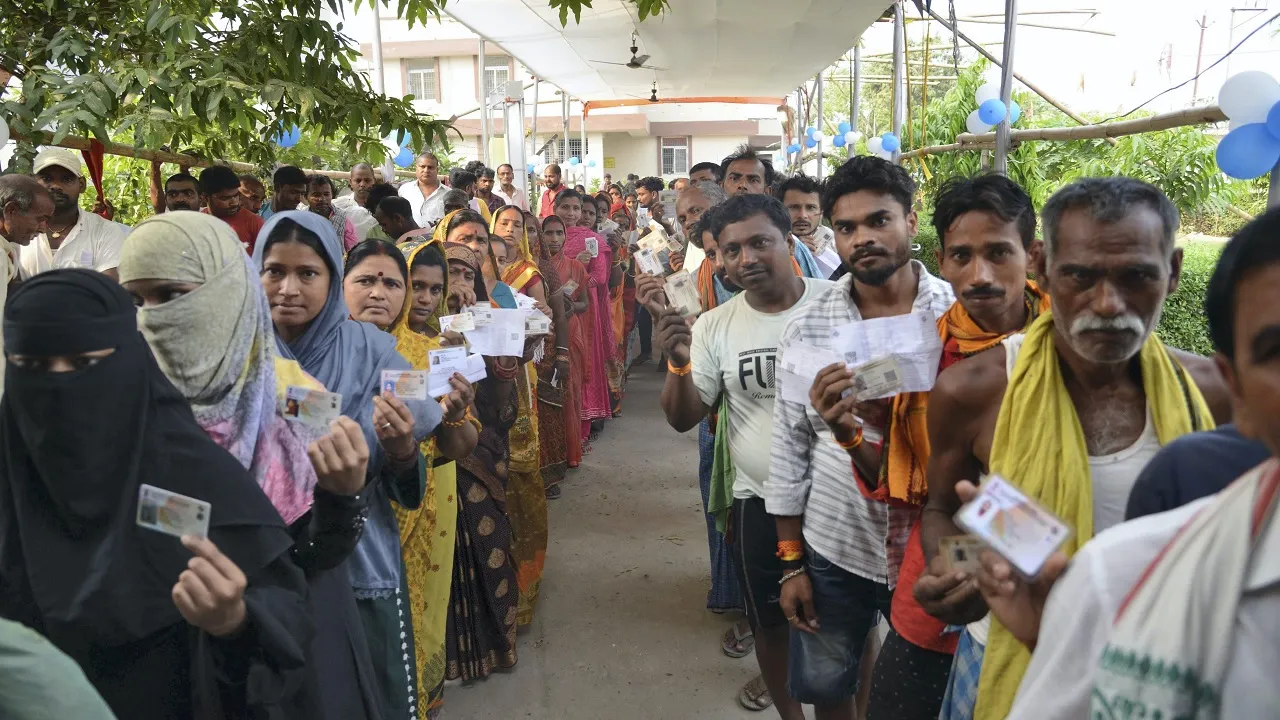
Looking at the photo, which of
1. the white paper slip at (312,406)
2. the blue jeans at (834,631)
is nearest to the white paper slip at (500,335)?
the blue jeans at (834,631)

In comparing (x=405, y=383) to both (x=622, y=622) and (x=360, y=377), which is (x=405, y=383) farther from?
(x=622, y=622)

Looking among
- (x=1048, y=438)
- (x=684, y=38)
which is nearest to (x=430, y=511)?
Result: (x=1048, y=438)

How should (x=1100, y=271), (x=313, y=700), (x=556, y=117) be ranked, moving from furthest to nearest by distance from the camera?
(x=556, y=117), (x=313, y=700), (x=1100, y=271)

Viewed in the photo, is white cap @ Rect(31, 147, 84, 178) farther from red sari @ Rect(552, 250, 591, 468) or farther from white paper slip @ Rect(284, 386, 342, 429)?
white paper slip @ Rect(284, 386, 342, 429)

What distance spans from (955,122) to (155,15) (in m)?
11.1

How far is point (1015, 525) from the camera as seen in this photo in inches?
45.1

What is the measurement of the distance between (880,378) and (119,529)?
1.56 metres

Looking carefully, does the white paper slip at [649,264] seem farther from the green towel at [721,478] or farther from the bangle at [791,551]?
the bangle at [791,551]

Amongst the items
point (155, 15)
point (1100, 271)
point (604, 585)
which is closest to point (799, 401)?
point (1100, 271)

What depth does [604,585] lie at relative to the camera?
4844 mm

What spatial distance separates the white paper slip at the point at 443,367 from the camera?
2.51m

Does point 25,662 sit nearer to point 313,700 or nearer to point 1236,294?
point 313,700

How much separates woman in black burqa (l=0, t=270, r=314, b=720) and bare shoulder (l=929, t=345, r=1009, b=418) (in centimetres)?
140

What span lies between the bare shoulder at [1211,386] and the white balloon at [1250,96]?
1.08 meters
